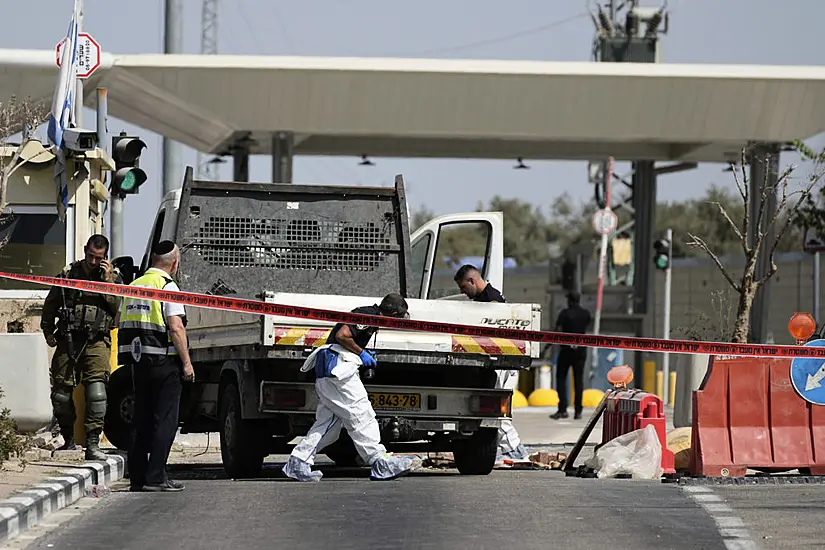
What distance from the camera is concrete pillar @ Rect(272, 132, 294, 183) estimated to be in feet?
101

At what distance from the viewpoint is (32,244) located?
18.3 metres

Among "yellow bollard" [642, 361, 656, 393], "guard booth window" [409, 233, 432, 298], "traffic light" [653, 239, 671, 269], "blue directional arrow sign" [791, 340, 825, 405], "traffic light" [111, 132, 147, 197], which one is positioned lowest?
"yellow bollard" [642, 361, 656, 393]

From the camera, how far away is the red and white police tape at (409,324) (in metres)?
13.4

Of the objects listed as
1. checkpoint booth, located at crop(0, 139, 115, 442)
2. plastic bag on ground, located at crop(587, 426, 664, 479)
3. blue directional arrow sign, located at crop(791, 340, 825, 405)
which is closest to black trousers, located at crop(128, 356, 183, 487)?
plastic bag on ground, located at crop(587, 426, 664, 479)

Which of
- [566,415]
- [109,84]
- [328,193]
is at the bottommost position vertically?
[566,415]

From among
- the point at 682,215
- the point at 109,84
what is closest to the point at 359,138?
the point at 109,84

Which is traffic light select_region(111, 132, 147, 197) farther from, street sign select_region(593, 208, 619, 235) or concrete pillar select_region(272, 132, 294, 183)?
street sign select_region(593, 208, 619, 235)

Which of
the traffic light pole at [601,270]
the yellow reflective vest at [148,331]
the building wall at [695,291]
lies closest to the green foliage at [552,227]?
the building wall at [695,291]

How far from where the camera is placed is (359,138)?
112 feet

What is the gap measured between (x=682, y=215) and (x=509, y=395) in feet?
333

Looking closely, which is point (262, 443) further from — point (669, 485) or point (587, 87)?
point (587, 87)

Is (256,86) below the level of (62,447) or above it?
above

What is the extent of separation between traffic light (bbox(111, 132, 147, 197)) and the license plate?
5640 millimetres

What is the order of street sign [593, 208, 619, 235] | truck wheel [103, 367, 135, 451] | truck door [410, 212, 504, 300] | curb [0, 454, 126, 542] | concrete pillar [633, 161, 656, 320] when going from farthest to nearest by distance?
concrete pillar [633, 161, 656, 320] → street sign [593, 208, 619, 235] → truck door [410, 212, 504, 300] → truck wheel [103, 367, 135, 451] → curb [0, 454, 126, 542]
